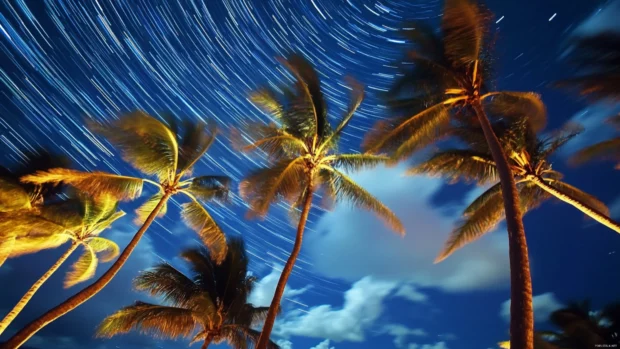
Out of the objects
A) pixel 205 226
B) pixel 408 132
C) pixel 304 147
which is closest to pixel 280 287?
pixel 205 226

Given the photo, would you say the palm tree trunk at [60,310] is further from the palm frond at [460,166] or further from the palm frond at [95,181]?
the palm frond at [460,166]

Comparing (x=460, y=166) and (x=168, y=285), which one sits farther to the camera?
(x=168, y=285)

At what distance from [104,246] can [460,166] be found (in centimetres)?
1893

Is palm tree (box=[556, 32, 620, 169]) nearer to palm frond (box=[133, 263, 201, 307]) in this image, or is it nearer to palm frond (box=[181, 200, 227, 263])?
palm frond (box=[181, 200, 227, 263])

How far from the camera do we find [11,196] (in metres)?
13.6

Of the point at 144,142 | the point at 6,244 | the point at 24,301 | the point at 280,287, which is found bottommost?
the point at 24,301

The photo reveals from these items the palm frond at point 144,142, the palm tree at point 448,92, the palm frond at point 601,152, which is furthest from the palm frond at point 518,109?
the palm frond at point 144,142

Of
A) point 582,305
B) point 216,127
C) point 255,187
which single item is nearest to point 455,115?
point 255,187

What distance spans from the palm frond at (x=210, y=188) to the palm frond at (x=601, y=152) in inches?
516

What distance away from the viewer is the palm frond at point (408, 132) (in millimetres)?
10461

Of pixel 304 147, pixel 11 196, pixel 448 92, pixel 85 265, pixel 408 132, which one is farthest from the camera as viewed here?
pixel 85 265

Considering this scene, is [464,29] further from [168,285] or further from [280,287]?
[168,285]

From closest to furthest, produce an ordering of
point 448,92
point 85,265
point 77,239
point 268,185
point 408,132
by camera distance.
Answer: point 448,92 < point 408,132 < point 268,185 < point 77,239 < point 85,265

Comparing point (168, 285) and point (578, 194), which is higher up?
point (578, 194)
